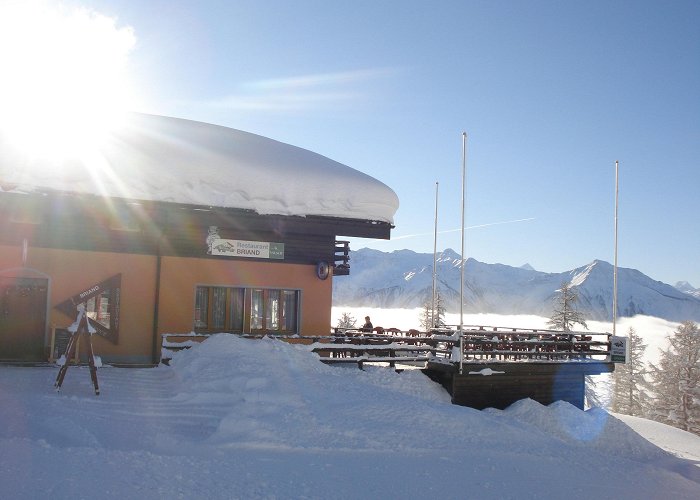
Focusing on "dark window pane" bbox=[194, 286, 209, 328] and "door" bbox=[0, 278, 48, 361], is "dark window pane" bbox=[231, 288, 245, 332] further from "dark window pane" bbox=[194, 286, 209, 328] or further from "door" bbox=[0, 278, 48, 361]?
"door" bbox=[0, 278, 48, 361]

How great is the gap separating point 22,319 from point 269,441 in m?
9.78

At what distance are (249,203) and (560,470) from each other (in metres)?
10.6

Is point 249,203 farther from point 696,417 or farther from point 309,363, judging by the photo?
point 696,417

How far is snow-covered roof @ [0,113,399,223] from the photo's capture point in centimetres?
1507

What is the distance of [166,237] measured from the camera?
55.4 ft

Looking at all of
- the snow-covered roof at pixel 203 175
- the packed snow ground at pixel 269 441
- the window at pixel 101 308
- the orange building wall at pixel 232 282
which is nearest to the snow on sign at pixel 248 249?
the orange building wall at pixel 232 282

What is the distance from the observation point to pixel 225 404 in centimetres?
1102

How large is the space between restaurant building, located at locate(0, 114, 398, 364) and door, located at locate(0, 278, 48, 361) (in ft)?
0.09

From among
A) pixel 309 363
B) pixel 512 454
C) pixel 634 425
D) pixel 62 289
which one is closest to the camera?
pixel 512 454

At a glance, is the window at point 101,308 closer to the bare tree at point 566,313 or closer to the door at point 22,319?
the door at point 22,319

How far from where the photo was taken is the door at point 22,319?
1558 cm

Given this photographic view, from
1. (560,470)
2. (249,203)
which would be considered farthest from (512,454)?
(249,203)

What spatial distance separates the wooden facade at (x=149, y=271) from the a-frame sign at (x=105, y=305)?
0.03m

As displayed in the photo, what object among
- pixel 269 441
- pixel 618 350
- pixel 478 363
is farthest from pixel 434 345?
pixel 269 441
